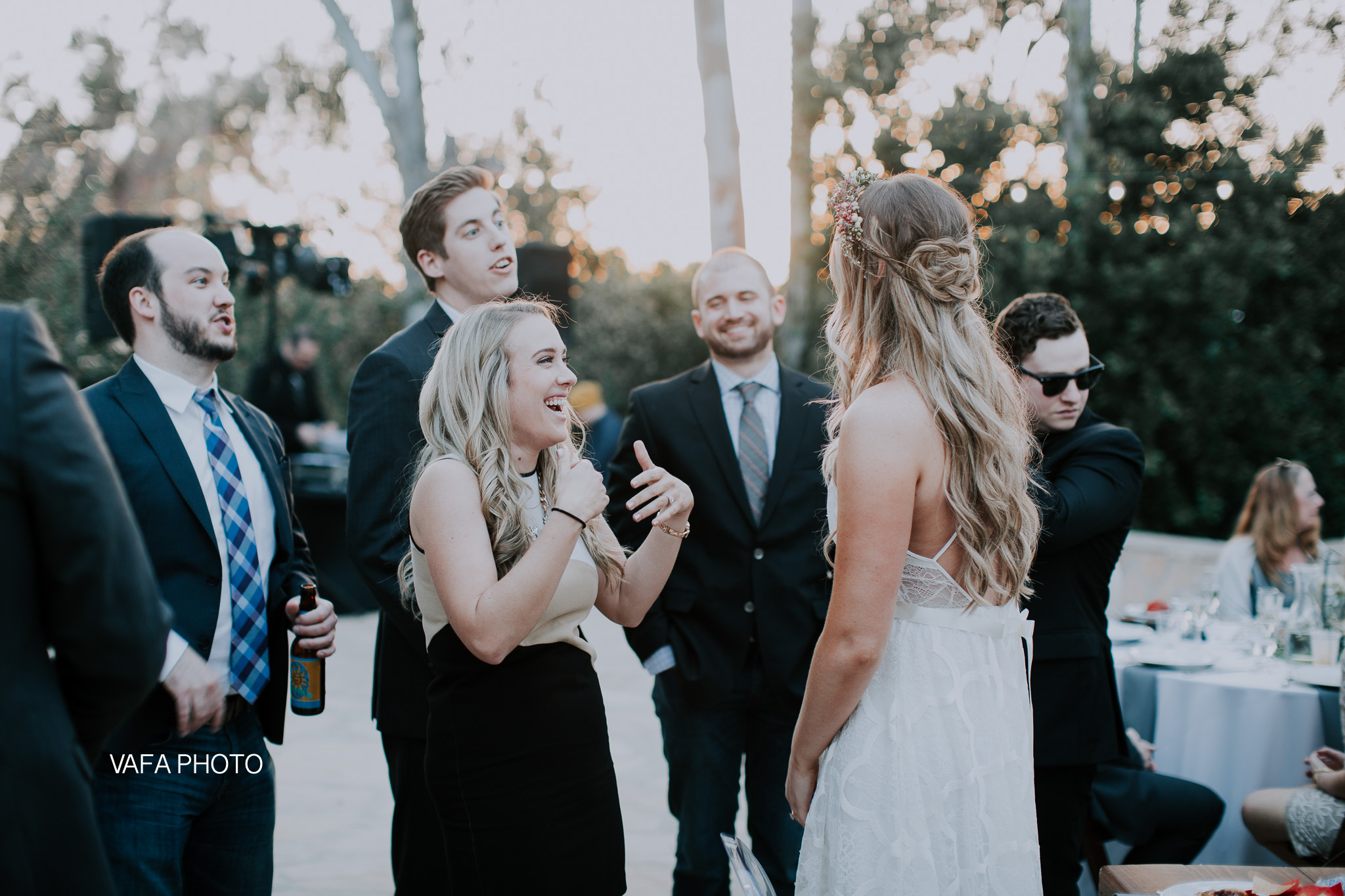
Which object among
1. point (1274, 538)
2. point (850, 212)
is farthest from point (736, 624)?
point (1274, 538)

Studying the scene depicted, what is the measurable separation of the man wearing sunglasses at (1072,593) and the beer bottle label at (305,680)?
179 centimetres

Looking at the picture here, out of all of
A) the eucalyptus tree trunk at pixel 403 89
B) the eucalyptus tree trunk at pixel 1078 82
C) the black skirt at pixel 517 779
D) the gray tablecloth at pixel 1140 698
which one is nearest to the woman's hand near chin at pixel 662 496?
the black skirt at pixel 517 779

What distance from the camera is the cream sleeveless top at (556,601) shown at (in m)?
1.77

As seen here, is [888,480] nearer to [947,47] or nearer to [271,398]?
[271,398]

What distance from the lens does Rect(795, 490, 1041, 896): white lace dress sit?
1.57 meters

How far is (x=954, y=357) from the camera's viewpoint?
63.6 inches

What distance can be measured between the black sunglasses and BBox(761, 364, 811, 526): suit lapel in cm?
71

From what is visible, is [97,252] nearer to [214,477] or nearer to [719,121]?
[719,121]

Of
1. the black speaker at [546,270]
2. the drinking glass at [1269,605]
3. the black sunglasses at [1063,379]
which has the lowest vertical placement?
the drinking glass at [1269,605]

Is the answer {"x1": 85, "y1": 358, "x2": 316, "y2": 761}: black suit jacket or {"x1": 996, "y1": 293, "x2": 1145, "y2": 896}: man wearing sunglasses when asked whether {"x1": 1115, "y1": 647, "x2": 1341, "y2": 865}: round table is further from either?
{"x1": 85, "y1": 358, "x2": 316, "y2": 761}: black suit jacket

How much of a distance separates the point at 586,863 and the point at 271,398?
7688 mm

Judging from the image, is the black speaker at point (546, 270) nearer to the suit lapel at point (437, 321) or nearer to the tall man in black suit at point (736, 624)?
the tall man in black suit at point (736, 624)

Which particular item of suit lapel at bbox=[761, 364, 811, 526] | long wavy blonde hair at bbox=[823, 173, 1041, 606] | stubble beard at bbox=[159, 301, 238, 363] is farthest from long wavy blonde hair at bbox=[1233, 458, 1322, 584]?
stubble beard at bbox=[159, 301, 238, 363]

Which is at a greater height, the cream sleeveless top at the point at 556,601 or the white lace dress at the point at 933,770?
the cream sleeveless top at the point at 556,601
